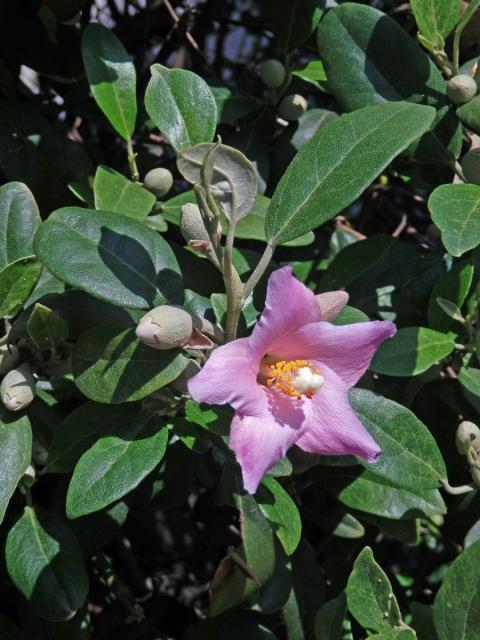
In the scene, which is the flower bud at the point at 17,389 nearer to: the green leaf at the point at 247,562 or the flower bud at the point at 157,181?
the green leaf at the point at 247,562

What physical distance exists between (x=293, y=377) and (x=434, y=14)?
789 millimetres

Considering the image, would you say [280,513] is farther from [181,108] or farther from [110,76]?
[110,76]

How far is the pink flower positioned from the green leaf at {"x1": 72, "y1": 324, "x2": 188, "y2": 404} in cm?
12

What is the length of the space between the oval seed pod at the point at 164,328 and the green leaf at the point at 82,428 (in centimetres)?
26

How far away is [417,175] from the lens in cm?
176

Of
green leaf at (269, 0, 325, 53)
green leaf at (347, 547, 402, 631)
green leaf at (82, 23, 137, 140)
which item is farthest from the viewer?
green leaf at (269, 0, 325, 53)

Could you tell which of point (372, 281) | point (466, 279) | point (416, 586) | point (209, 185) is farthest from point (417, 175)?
point (416, 586)

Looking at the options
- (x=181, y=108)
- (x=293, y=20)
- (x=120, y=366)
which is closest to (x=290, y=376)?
(x=120, y=366)

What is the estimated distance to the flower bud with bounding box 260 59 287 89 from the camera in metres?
1.74

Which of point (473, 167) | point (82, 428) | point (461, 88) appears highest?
point (461, 88)

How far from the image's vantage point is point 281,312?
1.05 metres

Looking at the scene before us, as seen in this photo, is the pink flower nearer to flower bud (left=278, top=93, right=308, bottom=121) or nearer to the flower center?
the flower center

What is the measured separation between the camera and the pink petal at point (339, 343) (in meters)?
1.11

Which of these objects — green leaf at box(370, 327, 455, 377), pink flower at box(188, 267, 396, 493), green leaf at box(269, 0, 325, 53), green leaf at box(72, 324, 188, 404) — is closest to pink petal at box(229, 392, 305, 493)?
pink flower at box(188, 267, 396, 493)
